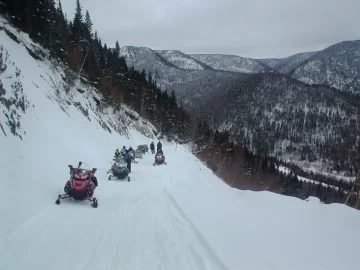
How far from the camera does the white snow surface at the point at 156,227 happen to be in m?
5.39

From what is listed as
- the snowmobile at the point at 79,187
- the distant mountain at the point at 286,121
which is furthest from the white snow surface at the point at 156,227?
the distant mountain at the point at 286,121

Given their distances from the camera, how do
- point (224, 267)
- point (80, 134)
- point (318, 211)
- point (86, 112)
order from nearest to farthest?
point (224, 267), point (318, 211), point (80, 134), point (86, 112)

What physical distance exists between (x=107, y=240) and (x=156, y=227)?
151 centimetres

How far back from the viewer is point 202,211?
362 inches

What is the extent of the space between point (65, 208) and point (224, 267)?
5.57 m

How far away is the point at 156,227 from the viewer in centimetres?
768

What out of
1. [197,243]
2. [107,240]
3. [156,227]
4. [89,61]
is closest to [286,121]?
[89,61]

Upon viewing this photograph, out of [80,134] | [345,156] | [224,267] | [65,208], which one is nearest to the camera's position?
[224,267]

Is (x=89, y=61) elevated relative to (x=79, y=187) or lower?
elevated

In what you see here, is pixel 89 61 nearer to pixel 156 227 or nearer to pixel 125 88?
pixel 125 88

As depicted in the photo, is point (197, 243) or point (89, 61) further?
point (89, 61)

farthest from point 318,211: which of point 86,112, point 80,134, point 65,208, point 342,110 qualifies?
point 342,110

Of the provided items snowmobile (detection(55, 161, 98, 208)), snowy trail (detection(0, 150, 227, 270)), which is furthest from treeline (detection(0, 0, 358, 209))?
snowy trail (detection(0, 150, 227, 270))

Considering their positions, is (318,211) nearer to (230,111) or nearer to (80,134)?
(80,134)
